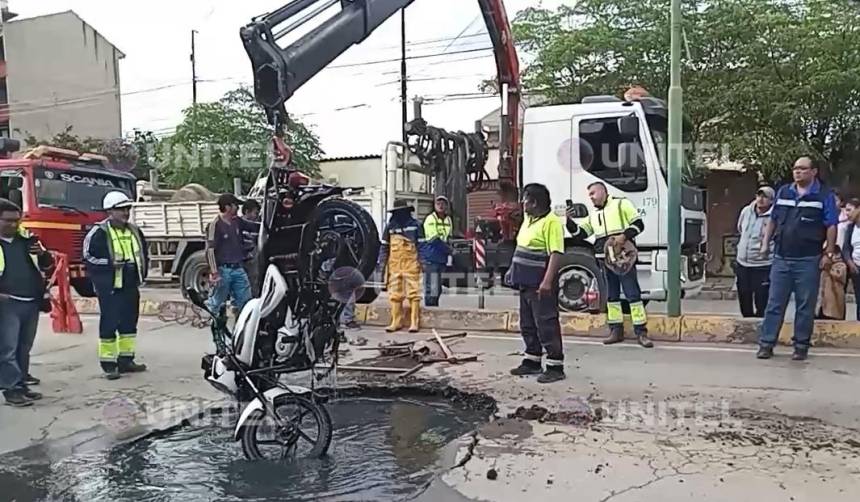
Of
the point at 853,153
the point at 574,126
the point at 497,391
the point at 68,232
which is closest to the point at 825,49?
the point at 853,153

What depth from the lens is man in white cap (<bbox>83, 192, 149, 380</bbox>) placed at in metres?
7.16

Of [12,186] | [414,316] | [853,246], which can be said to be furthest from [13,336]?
[853,246]

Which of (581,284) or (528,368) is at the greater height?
(581,284)

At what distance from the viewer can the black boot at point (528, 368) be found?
22.6 feet

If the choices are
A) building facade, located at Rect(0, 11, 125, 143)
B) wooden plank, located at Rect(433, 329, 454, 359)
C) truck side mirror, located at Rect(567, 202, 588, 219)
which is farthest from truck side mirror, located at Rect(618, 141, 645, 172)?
building facade, located at Rect(0, 11, 125, 143)

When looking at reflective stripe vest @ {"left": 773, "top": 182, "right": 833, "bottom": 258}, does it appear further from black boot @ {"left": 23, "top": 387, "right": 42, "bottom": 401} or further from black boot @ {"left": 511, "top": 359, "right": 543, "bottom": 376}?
black boot @ {"left": 23, "top": 387, "right": 42, "bottom": 401}

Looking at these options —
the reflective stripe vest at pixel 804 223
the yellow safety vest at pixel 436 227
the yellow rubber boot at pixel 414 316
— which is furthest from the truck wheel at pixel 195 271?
the reflective stripe vest at pixel 804 223

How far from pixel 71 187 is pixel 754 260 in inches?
411

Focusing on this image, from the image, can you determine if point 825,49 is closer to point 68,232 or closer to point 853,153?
point 853,153

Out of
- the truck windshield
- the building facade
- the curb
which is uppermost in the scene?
the building facade

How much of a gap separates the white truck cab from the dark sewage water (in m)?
4.33

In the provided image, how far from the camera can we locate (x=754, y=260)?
881 cm

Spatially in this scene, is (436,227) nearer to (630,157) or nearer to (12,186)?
(630,157)

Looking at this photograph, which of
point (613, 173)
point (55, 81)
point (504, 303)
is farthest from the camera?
point (55, 81)
